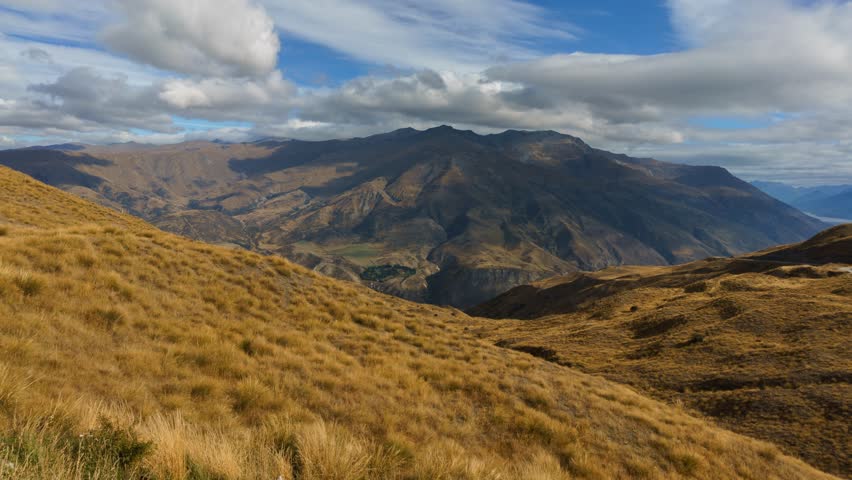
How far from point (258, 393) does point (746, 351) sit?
29.0 meters

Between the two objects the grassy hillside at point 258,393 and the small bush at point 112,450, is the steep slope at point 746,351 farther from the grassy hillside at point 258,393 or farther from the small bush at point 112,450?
the small bush at point 112,450

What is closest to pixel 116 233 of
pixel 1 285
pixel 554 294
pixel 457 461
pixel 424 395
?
pixel 1 285

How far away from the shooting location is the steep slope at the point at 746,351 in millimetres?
17844

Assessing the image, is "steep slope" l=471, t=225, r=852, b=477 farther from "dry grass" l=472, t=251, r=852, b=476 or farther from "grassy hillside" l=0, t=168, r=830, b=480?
"grassy hillside" l=0, t=168, r=830, b=480

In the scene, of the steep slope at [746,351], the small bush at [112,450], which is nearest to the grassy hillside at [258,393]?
the small bush at [112,450]

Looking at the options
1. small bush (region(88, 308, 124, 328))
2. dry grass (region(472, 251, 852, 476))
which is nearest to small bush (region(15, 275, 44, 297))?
small bush (region(88, 308, 124, 328))

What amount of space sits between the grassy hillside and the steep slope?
557 cm

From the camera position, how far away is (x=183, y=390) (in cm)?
838

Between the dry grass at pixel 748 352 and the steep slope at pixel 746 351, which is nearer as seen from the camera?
the dry grass at pixel 748 352

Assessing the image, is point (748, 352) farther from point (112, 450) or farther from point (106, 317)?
point (106, 317)

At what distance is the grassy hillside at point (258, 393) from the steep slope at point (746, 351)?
5.57 m

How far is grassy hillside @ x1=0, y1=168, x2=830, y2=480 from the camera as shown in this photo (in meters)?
5.32

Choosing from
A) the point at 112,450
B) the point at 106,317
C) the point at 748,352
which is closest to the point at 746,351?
the point at 748,352

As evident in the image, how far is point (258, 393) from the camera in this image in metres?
8.91
